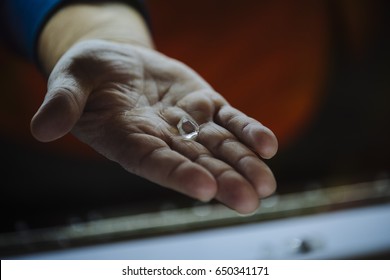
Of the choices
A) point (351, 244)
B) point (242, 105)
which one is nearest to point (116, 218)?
point (242, 105)

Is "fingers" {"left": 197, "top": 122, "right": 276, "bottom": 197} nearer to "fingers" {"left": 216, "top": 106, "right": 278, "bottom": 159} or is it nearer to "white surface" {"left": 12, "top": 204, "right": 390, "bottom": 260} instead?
"fingers" {"left": 216, "top": 106, "right": 278, "bottom": 159}

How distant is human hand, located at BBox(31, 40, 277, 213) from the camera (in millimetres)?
829

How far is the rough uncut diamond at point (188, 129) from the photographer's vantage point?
909mm

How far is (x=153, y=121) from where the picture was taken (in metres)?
0.93

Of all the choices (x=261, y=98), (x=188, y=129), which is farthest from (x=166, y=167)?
(x=261, y=98)

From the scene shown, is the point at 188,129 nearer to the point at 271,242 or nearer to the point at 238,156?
the point at 238,156

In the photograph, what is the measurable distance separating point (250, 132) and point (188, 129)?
11cm

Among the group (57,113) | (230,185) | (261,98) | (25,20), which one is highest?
(25,20)

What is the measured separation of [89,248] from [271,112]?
1.62 feet

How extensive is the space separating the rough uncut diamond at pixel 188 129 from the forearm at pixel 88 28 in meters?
0.24
